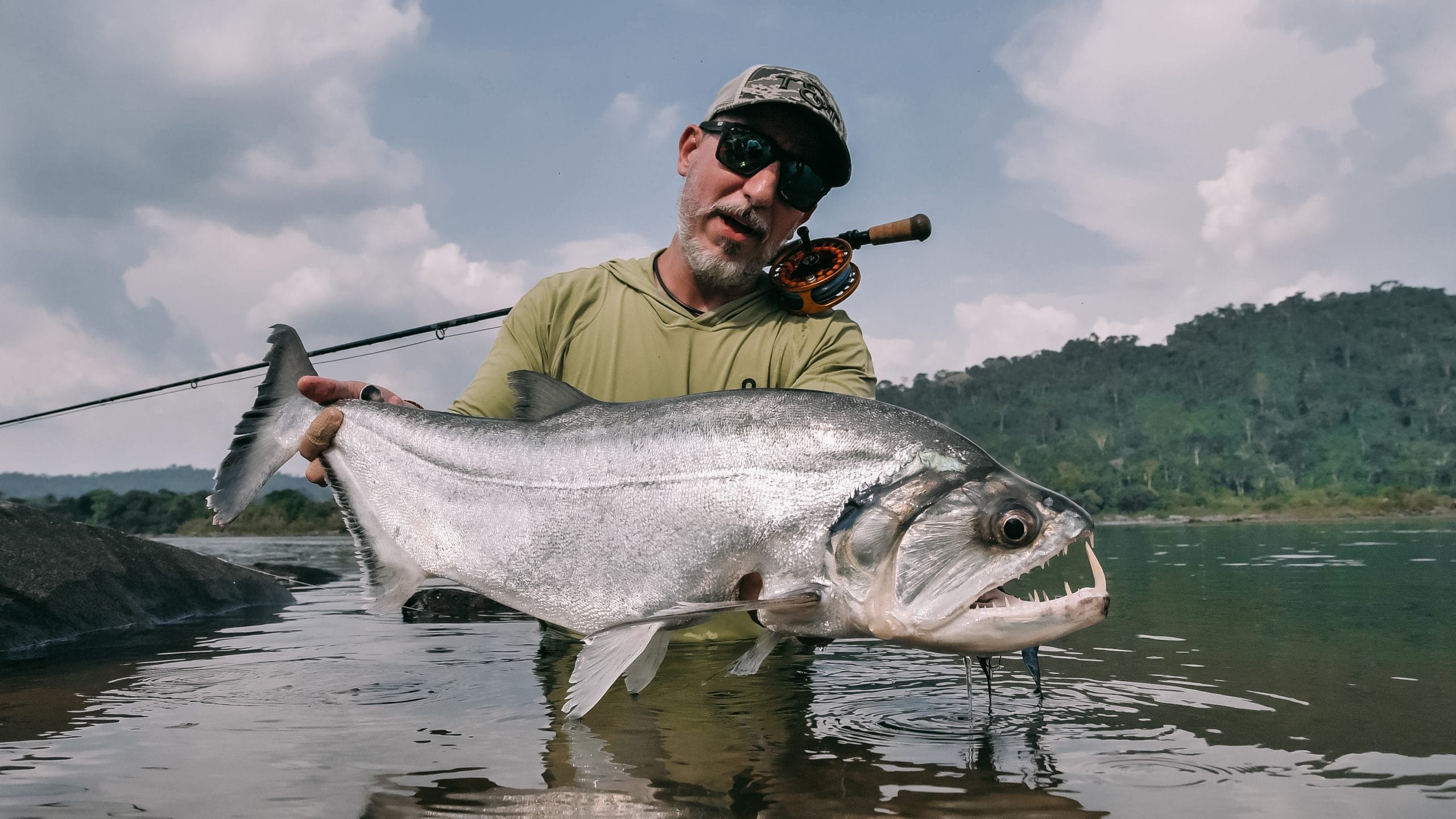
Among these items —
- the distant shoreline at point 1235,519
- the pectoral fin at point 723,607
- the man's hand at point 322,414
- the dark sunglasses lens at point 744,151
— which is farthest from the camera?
the distant shoreline at point 1235,519

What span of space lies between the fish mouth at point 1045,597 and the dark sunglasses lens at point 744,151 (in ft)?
7.91

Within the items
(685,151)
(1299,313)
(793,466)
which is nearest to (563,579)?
(793,466)

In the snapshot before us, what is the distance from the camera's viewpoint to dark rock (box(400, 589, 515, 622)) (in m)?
9.32

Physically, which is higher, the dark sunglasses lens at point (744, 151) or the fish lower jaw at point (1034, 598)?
the dark sunglasses lens at point (744, 151)

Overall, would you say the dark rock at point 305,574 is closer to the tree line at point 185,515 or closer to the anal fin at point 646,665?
the anal fin at point 646,665

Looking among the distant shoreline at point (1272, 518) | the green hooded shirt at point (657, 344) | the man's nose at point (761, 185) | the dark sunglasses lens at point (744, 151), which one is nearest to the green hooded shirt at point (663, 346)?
the green hooded shirt at point (657, 344)

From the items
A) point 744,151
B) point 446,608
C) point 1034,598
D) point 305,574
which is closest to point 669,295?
point 744,151

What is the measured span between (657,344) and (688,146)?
1.06 m

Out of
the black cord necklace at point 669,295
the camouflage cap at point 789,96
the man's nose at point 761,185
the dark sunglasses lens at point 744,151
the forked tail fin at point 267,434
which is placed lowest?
the forked tail fin at point 267,434

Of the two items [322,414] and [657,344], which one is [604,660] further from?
[657,344]

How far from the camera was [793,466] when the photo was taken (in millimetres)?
3439

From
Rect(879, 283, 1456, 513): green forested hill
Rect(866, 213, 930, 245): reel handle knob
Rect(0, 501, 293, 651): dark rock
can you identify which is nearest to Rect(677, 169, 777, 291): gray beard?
Rect(866, 213, 930, 245): reel handle knob

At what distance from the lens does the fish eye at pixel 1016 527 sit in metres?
3.23

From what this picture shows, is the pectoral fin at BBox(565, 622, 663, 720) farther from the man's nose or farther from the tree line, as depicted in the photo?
the tree line
